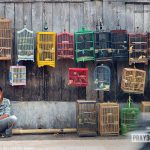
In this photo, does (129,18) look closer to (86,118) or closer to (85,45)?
(85,45)

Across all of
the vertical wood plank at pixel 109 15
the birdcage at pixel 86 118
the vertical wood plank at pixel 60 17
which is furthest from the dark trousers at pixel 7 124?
the vertical wood plank at pixel 109 15

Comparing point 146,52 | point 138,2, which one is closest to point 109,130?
point 146,52

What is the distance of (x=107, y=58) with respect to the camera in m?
11.3

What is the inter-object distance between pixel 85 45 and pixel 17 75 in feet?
5.75

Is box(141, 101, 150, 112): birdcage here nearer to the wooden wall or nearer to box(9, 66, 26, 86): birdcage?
the wooden wall

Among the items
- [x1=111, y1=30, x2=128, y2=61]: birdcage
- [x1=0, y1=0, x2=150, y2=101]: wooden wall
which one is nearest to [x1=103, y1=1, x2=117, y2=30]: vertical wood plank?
[x1=0, y1=0, x2=150, y2=101]: wooden wall

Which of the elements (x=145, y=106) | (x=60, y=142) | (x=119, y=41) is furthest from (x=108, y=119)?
(x=119, y=41)

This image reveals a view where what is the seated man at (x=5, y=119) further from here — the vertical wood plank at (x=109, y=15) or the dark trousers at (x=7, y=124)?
the vertical wood plank at (x=109, y=15)

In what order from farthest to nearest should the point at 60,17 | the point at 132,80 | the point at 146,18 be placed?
the point at 146,18 < the point at 60,17 < the point at 132,80

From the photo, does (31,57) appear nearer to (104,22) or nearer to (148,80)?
(104,22)

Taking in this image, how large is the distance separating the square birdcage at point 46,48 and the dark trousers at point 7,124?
1420mm

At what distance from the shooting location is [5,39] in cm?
1112

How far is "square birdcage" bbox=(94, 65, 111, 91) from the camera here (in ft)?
37.8

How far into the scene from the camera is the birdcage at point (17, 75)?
11266mm
